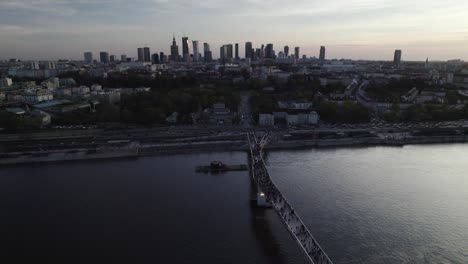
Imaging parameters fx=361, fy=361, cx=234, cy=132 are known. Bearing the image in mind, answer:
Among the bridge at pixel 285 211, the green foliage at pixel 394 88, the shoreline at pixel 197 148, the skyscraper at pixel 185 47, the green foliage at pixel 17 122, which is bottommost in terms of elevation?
the shoreline at pixel 197 148

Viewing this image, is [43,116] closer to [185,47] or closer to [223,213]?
[223,213]

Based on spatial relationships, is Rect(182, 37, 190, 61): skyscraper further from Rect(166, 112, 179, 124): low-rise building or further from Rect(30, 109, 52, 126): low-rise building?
Rect(166, 112, 179, 124): low-rise building

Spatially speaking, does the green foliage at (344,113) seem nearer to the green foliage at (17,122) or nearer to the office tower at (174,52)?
the green foliage at (17,122)

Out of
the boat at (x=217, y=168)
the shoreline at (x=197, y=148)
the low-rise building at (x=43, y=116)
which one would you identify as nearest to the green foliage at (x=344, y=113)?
the shoreline at (x=197, y=148)

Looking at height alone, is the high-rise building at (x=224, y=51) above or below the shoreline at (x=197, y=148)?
above

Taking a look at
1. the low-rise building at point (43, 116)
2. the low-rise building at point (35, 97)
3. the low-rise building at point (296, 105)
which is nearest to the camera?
the low-rise building at point (43, 116)

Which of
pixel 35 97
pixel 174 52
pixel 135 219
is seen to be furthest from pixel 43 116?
pixel 174 52

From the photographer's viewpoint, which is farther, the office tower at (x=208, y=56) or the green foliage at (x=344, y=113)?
the office tower at (x=208, y=56)

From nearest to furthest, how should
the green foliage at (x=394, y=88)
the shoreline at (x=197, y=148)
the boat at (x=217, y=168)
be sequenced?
the boat at (x=217, y=168) < the shoreline at (x=197, y=148) < the green foliage at (x=394, y=88)
